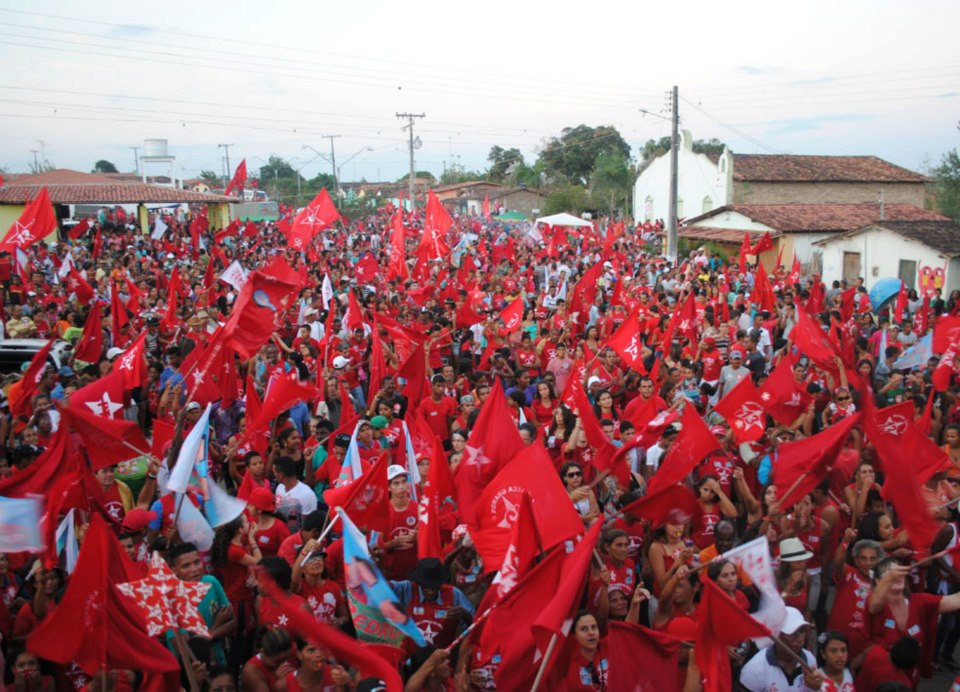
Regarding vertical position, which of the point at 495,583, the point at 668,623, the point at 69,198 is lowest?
the point at 668,623

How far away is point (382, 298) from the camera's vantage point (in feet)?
52.3

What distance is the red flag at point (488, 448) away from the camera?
250 inches

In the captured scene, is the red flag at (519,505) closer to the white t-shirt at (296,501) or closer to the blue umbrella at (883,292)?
the white t-shirt at (296,501)

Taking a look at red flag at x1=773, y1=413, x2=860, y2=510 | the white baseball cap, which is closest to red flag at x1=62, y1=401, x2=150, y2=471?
the white baseball cap

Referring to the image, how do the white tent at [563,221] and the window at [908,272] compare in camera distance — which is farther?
the white tent at [563,221]

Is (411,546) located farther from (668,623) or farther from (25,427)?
(25,427)

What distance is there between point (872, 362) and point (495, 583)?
8517 mm

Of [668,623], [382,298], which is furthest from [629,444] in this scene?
[382,298]

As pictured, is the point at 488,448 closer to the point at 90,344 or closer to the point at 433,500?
the point at 433,500

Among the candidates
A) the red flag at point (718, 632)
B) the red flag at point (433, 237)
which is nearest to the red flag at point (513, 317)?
the red flag at point (433, 237)

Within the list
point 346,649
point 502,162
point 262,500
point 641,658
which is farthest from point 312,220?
point 502,162

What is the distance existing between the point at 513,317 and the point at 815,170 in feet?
113

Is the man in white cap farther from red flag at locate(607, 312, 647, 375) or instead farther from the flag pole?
red flag at locate(607, 312, 647, 375)

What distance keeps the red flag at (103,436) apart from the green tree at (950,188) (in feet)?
124
